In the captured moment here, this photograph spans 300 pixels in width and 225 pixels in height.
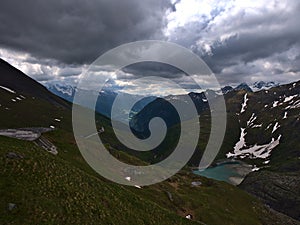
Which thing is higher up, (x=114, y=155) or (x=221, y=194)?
(x=114, y=155)

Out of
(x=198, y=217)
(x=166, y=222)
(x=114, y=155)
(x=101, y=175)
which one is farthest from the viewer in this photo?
(x=114, y=155)

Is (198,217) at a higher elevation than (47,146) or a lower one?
lower

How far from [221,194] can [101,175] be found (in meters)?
50.3

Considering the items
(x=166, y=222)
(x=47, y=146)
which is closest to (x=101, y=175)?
(x=47, y=146)

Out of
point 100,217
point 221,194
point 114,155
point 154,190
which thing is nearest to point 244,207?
point 221,194

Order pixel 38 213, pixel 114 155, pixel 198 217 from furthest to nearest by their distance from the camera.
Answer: pixel 114 155
pixel 198 217
pixel 38 213

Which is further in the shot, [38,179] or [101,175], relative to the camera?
[101,175]

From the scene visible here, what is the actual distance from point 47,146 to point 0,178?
3235 centimetres

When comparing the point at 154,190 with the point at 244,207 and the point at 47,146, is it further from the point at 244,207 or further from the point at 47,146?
the point at 244,207

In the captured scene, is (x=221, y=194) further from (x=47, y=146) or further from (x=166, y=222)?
(x=47, y=146)

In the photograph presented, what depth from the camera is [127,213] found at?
139ft

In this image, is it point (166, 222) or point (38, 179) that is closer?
point (38, 179)

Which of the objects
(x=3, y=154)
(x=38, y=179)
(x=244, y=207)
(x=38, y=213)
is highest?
(x=3, y=154)

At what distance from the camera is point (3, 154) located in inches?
1422
